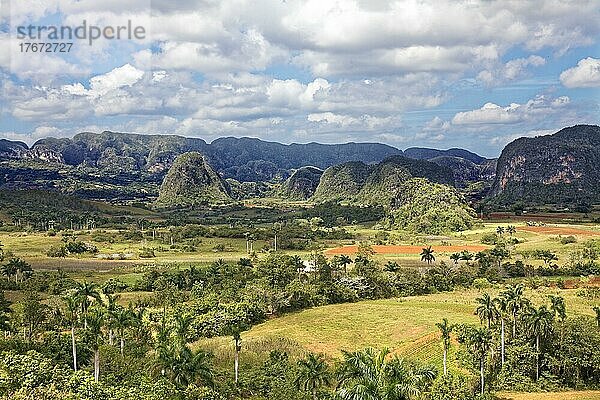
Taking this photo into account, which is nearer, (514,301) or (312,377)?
(312,377)

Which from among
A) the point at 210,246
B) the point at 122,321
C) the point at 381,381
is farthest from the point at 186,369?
the point at 210,246

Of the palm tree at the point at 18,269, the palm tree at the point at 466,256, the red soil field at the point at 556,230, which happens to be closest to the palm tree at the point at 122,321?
the palm tree at the point at 18,269

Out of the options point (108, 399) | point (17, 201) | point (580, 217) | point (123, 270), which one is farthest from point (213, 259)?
point (580, 217)

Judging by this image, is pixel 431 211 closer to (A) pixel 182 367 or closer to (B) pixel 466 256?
(B) pixel 466 256

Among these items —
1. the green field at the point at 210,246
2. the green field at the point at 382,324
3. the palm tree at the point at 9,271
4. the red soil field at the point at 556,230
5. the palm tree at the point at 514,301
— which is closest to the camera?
the palm tree at the point at 514,301

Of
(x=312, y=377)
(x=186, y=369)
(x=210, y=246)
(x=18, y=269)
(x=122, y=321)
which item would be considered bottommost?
(x=210, y=246)

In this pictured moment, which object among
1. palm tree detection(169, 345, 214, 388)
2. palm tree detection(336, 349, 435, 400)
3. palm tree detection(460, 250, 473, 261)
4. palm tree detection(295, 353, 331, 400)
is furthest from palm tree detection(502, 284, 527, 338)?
palm tree detection(460, 250, 473, 261)

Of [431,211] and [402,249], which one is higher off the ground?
[431,211]

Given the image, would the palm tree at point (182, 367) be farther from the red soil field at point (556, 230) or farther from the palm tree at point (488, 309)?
the red soil field at point (556, 230)

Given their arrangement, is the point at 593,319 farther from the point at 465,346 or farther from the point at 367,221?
the point at 367,221
